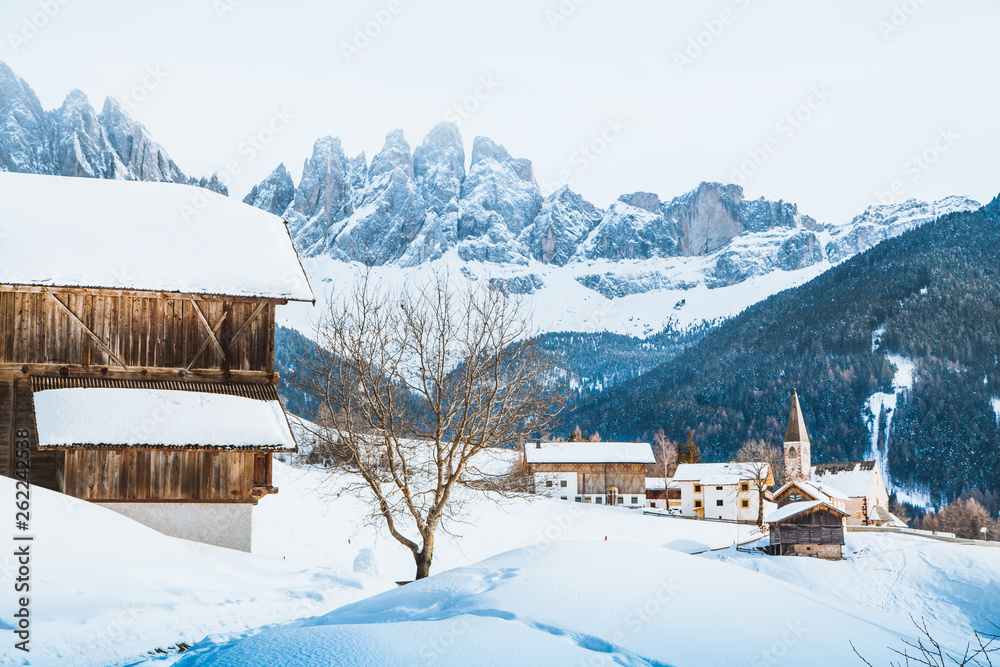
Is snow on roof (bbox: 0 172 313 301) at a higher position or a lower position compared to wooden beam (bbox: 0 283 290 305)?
higher

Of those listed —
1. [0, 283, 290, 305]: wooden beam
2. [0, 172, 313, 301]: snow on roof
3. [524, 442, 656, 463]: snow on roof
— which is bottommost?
[524, 442, 656, 463]: snow on roof

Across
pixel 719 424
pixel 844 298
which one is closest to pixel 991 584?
pixel 719 424

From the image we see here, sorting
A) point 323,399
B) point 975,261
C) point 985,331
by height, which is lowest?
point 323,399

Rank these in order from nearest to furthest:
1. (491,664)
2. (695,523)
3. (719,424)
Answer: (491,664)
(695,523)
(719,424)

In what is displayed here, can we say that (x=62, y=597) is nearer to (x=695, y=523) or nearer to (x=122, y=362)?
(x=122, y=362)

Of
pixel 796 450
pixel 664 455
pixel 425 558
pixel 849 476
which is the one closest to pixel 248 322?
pixel 425 558

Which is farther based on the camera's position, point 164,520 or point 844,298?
point 844,298

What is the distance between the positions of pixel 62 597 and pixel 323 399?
407 inches

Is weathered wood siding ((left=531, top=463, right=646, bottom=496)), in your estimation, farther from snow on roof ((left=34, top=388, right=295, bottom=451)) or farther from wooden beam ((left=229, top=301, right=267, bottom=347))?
snow on roof ((left=34, top=388, right=295, bottom=451))

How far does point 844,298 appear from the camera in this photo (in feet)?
613

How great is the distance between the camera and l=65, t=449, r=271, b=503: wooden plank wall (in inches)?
816

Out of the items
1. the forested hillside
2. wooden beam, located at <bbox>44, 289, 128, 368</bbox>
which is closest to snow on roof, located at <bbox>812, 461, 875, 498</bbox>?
the forested hillside

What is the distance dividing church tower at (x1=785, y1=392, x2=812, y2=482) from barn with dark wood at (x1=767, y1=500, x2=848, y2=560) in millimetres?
31500

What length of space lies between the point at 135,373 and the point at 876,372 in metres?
167
